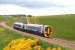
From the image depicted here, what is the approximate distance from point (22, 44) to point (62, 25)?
0.44 meters

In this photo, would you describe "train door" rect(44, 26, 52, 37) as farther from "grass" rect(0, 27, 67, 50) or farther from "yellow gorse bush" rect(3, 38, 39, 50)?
"grass" rect(0, 27, 67, 50)

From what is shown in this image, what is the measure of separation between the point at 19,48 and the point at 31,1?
490mm

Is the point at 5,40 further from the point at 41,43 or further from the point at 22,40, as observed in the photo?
the point at 41,43

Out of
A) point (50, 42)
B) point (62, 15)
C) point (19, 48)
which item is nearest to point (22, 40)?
point (19, 48)

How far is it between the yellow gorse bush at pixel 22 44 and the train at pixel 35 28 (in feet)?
0.31

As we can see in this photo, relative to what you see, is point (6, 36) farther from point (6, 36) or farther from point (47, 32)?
point (47, 32)

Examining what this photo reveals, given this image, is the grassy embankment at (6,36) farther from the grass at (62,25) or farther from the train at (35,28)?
the grass at (62,25)

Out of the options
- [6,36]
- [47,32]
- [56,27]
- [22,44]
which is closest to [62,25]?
[56,27]

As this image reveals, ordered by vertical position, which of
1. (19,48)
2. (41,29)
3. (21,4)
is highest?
(21,4)

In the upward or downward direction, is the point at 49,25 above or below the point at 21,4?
below

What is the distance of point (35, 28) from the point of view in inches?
108

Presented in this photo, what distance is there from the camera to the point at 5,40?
279 cm

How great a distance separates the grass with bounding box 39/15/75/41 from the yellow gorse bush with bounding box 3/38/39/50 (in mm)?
220

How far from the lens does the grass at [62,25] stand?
8.66 feet
